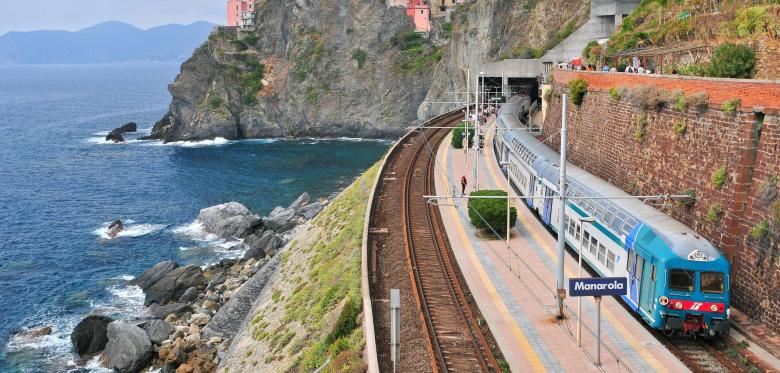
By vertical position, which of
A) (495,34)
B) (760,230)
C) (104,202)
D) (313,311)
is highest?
(495,34)

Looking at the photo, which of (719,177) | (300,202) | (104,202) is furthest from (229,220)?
(719,177)

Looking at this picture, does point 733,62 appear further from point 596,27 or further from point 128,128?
point 128,128

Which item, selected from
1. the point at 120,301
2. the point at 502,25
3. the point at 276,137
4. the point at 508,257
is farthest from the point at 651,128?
the point at 276,137

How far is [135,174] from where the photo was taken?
8369 centimetres

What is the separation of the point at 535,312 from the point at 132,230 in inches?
1803

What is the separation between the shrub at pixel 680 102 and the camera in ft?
79.9

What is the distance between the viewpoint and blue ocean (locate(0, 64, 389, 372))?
A: 4175 centimetres

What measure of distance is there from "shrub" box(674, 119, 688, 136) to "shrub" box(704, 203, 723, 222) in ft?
12.5

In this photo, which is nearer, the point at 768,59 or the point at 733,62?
the point at 768,59

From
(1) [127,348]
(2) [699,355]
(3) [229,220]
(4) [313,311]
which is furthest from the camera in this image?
(3) [229,220]

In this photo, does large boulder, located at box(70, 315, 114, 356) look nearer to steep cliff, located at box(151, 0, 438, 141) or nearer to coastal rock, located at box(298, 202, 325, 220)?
coastal rock, located at box(298, 202, 325, 220)

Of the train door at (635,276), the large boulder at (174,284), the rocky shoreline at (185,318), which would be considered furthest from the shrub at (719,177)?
the large boulder at (174,284)

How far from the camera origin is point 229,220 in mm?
57062

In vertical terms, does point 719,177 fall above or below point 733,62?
below
